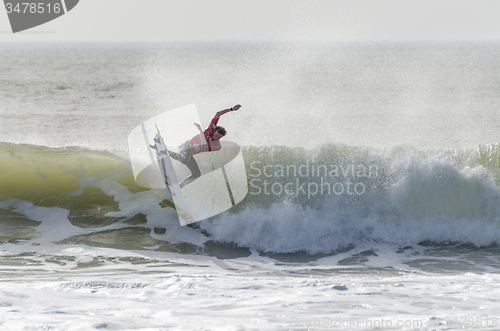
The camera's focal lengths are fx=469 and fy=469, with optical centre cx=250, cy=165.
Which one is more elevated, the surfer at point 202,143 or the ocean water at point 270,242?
the surfer at point 202,143

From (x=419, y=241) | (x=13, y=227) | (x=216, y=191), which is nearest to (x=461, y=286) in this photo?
(x=419, y=241)

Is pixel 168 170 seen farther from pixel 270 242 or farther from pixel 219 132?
pixel 270 242

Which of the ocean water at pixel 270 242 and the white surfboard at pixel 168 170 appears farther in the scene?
the white surfboard at pixel 168 170

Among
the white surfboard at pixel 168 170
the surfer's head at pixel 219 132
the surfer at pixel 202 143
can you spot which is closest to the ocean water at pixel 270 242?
the white surfboard at pixel 168 170

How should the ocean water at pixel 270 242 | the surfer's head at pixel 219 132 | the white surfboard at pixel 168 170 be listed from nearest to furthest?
the ocean water at pixel 270 242
the surfer's head at pixel 219 132
the white surfboard at pixel 168 170

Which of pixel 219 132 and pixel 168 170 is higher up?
pixel 219 132

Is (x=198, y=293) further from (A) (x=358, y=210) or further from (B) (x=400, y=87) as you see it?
(B) (x=400, y=87)

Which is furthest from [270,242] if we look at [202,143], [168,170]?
[168,170]

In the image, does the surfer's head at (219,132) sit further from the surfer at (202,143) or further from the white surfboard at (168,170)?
the white surfboard at (168,170)

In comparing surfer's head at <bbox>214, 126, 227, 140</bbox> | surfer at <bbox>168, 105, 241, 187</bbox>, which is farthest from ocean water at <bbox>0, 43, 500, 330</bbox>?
surfer's head at <bbox>214, 126, 227, 140</bbox>

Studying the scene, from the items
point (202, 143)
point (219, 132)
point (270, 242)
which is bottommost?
point (270, 242)

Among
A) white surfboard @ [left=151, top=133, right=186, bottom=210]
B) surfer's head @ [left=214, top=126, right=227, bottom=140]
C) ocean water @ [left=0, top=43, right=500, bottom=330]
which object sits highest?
surfer's head @ [left=214, top=126, right=227, bottom=140]

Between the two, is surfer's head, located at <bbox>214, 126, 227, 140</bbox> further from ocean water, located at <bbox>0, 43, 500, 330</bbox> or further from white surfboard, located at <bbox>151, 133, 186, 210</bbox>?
ocean water, located at <bbox>0, 43, 500, 330</bbox>

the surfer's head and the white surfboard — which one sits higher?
the surfer's head
